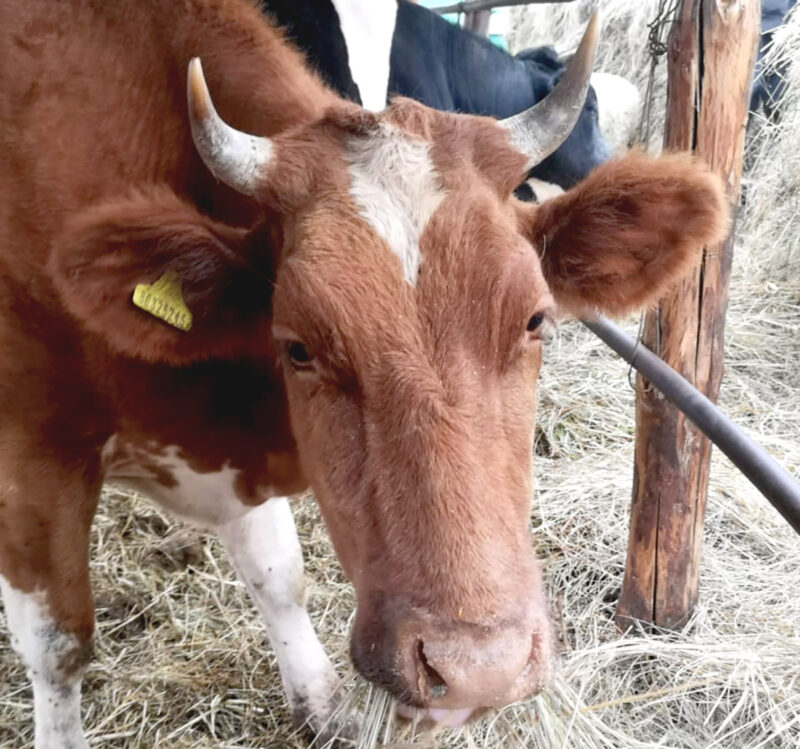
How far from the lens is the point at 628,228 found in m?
1.79

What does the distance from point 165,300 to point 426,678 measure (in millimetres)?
964

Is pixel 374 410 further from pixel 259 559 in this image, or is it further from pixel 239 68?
pixel 259 559

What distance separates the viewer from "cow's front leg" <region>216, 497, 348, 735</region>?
8.71 ft

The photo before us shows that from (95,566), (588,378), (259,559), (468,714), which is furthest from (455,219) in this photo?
(588,378)

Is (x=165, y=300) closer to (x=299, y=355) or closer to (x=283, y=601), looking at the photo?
(x=299, y=355)

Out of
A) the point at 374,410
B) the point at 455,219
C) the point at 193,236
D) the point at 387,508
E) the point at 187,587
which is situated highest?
the point at 455,219

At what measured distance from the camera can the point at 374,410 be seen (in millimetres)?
1389

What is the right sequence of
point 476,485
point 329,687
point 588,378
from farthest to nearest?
point 588,378, point 329,687, point 476,485

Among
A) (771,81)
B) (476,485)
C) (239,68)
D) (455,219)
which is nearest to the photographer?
(476,485)

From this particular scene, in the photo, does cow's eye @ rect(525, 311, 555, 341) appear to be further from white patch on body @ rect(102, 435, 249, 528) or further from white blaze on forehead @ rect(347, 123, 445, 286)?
white patch on body @ rect(102, 435, 249, 528)

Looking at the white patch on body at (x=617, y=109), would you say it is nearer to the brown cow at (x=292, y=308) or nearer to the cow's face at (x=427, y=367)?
the brown cow at (x=292, y=308)

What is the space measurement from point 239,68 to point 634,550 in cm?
199

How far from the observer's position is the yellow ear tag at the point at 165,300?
66.4 inches

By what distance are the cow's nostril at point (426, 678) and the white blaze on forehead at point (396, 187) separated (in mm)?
615
